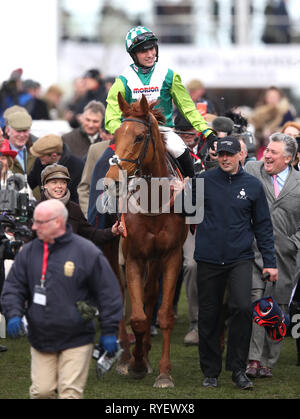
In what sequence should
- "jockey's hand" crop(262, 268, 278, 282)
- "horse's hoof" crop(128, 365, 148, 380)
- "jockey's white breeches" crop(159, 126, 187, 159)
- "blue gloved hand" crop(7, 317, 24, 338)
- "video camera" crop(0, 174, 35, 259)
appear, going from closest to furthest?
1. "blue gloved hand" crop(7, 317, 24, 338)
2. "video camera" crop(0, 174, 35, 259)
3. "jockey's hand" crop(262, 268, 278, 282)
4. "jockey's white breeches" crop(159, 126, 187, 159)
5. "horse's hoof" crop(128, 365, 148, 380)

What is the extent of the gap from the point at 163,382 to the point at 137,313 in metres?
0.63

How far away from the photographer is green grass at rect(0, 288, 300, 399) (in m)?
8.67

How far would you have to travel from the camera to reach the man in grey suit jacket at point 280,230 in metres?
9.62

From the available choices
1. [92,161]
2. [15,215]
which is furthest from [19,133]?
[15,215]

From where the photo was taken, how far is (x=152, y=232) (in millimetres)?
9297

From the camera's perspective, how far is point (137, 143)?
8664mm

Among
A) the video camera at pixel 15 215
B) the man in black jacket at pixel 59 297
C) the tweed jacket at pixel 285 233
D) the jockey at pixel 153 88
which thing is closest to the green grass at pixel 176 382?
the tweed jacket at pixel 285 233

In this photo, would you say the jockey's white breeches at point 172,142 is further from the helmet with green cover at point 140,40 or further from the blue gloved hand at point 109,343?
the blue gloved hand at point 109,343

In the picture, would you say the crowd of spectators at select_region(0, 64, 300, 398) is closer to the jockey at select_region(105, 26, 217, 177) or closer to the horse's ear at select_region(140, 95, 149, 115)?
the jockey at select_region(105, 26, 217, 177)

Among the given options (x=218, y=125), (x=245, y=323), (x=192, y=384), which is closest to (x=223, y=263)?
(x=245, y=323)

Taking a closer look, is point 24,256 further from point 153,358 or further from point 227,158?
point 153,358

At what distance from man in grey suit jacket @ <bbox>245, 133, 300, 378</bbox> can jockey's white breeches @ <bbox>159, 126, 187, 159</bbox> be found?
2.95 feet

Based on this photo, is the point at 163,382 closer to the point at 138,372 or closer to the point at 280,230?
the point at 138,372

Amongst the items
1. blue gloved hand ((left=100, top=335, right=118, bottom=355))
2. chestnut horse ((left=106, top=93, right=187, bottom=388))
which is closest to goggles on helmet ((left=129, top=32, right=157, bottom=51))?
chestnut horse ((left=106, top=93, right=187, bottom=388))
